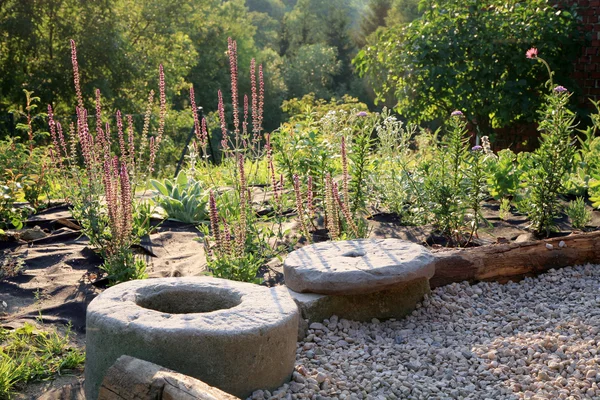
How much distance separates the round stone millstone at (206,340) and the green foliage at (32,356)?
0.44 m

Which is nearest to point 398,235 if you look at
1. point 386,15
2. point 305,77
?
point 305,77

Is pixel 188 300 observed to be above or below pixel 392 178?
below

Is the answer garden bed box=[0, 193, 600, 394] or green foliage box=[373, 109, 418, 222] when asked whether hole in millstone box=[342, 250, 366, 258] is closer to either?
garden bed box=[0, 193, 600, 394]

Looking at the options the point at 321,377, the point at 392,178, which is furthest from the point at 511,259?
the point at 321,377

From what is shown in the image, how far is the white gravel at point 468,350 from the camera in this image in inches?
125

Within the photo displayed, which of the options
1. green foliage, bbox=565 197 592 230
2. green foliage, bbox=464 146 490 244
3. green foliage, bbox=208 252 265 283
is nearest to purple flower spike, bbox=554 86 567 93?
green foliage, bbox=464 146 490 244

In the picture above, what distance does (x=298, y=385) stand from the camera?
3.06 m

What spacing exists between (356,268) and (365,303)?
11.4 inches

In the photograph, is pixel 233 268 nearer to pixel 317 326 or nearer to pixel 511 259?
pixel 317 326

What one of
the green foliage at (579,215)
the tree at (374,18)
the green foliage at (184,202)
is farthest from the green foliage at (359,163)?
the tree at (374,18)

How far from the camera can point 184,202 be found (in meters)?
6.15

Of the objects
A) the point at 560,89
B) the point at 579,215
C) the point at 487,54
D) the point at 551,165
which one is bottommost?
the point at 579,215

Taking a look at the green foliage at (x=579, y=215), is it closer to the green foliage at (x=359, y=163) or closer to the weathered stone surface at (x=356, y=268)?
the green foliage at (x=359, y=163)

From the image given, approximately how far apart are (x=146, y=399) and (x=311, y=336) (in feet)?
4.30
